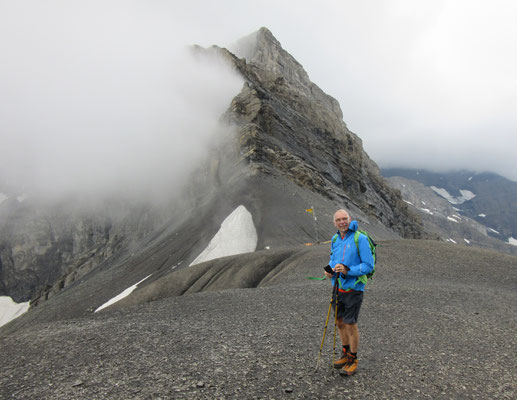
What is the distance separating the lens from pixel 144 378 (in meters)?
5.55

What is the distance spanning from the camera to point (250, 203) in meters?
41.0

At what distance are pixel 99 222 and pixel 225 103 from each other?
1841 inches

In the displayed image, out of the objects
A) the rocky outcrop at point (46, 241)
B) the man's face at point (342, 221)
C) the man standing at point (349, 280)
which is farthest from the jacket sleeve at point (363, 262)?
the rocky outcrop at point (46, 241)

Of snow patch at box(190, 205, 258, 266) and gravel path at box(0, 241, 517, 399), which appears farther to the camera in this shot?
snow patch at box(190, 205, 258, 266)

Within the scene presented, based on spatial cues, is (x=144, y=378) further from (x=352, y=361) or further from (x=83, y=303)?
(x=83, y=303)

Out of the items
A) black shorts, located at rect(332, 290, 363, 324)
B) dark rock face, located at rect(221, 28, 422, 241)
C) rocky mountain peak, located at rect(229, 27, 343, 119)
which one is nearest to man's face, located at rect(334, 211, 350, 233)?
black shorts, located at rect(332, 290, 363, 324)

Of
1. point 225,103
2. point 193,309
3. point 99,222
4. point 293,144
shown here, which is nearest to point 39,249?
point 99,222

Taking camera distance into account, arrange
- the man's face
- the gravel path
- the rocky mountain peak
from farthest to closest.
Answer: the rocky mountain peak, the man's face, the gravel path

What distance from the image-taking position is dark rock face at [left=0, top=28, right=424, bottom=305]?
1577 inches

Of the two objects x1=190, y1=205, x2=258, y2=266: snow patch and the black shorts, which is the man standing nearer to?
the black shorts

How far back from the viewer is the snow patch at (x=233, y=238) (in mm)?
30953

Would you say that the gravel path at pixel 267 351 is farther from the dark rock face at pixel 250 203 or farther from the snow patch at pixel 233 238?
the dark rock face at pixel 250 203

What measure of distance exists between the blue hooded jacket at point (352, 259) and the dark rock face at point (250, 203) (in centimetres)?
2608

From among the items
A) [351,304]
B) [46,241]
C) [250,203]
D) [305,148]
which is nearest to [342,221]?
[351,304]
